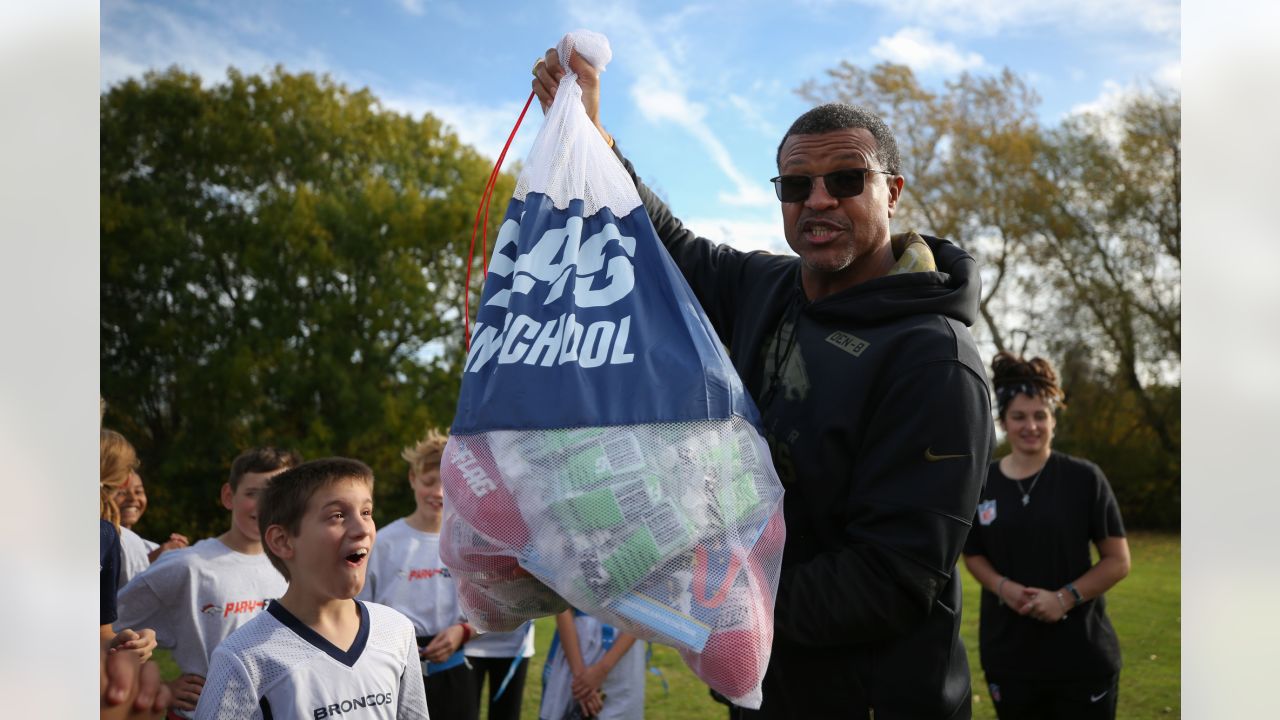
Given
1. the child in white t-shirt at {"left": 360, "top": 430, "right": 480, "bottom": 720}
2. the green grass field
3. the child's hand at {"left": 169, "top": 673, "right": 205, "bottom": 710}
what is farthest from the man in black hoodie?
the green grass field

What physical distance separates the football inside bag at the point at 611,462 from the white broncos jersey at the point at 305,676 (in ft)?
2.77

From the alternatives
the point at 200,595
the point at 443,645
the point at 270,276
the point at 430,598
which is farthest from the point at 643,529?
the point at 270,276

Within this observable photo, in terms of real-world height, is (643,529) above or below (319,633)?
above

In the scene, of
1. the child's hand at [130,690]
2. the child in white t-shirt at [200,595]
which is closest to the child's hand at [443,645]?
the child in white t-shirt at [200,595]

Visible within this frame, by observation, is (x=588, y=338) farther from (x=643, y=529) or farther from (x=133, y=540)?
(x=133, y=540)

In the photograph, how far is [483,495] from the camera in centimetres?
180

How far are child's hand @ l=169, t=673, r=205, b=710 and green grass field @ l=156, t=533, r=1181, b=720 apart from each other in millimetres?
3682

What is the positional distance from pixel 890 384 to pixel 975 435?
17 cm

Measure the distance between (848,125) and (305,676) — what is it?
5.99ft

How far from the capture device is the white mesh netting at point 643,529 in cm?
170

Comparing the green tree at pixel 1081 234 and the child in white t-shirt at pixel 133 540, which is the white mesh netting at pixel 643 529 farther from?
the green tree at pixel 1081 234

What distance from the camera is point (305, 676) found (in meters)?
2.58

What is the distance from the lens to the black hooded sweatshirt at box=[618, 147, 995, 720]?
185cm

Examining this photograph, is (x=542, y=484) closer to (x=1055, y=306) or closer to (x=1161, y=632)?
(x=1161, y=632)
